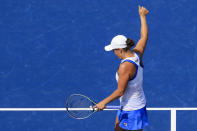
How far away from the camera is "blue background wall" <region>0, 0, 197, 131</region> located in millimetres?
6516

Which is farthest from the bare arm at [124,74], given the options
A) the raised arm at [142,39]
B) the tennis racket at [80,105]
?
the tennis racket at [80,105]

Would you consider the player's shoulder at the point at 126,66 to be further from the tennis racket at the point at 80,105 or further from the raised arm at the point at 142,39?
the tennis racket at the point at 80,105

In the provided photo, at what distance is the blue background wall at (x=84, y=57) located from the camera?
257 inches

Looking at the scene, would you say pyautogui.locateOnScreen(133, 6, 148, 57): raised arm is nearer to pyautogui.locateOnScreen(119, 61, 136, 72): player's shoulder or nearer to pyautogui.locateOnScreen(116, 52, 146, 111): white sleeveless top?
pyautogui.locateOnScreen(116, 52, 146, 111): white sleeveless top

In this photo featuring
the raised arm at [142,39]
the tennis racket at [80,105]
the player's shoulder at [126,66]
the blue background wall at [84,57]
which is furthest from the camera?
the blue background wall at [84,57]

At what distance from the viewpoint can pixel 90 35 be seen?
706 cm

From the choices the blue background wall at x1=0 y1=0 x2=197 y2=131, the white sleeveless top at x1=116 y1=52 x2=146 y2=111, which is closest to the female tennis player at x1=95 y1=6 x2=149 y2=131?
the white sleeveless top at x1=116 y1=52 x2=146 y2=111

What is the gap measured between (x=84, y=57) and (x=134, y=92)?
2651 mm

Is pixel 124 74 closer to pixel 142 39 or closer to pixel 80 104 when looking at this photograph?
pixel 142 39

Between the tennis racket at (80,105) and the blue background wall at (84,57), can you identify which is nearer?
the tennis racket at (80,105)

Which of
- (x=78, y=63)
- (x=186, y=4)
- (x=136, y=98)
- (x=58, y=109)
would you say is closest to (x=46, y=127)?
(x=58, y=109)

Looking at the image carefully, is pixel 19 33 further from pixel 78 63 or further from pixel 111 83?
pixel 111 83

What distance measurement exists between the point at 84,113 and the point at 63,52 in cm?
217

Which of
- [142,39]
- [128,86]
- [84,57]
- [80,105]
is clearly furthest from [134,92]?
[84,57]
